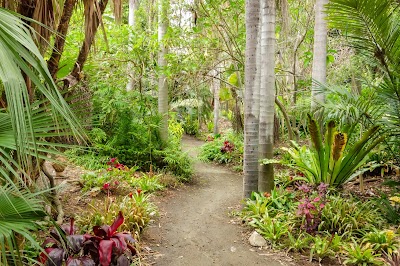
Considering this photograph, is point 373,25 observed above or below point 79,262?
above

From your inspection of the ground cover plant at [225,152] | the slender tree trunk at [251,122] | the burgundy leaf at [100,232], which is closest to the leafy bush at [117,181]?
the slender tree trunk at [251,122]

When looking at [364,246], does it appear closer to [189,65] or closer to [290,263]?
[290,263]

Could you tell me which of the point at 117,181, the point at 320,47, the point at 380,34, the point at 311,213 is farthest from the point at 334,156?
the point at 117,181

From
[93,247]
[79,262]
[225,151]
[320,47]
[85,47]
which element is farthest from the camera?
[225,151]

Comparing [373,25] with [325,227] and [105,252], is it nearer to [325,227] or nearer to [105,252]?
[325,227]

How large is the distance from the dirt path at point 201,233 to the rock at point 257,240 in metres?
0.08

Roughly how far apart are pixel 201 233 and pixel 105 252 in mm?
1985

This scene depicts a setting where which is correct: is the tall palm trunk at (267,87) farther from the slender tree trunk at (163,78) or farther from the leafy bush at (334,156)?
the slender tree trunk at (163,78)

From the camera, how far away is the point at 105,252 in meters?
2.79

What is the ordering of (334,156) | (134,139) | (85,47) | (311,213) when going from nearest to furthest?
(85,47) → (311,213) → (334,156) → (134,139)

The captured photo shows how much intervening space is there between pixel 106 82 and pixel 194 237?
15.2 feet

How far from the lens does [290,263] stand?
12.3ft

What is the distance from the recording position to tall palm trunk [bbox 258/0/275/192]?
4988 millimetres

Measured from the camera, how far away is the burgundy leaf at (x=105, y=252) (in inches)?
109
